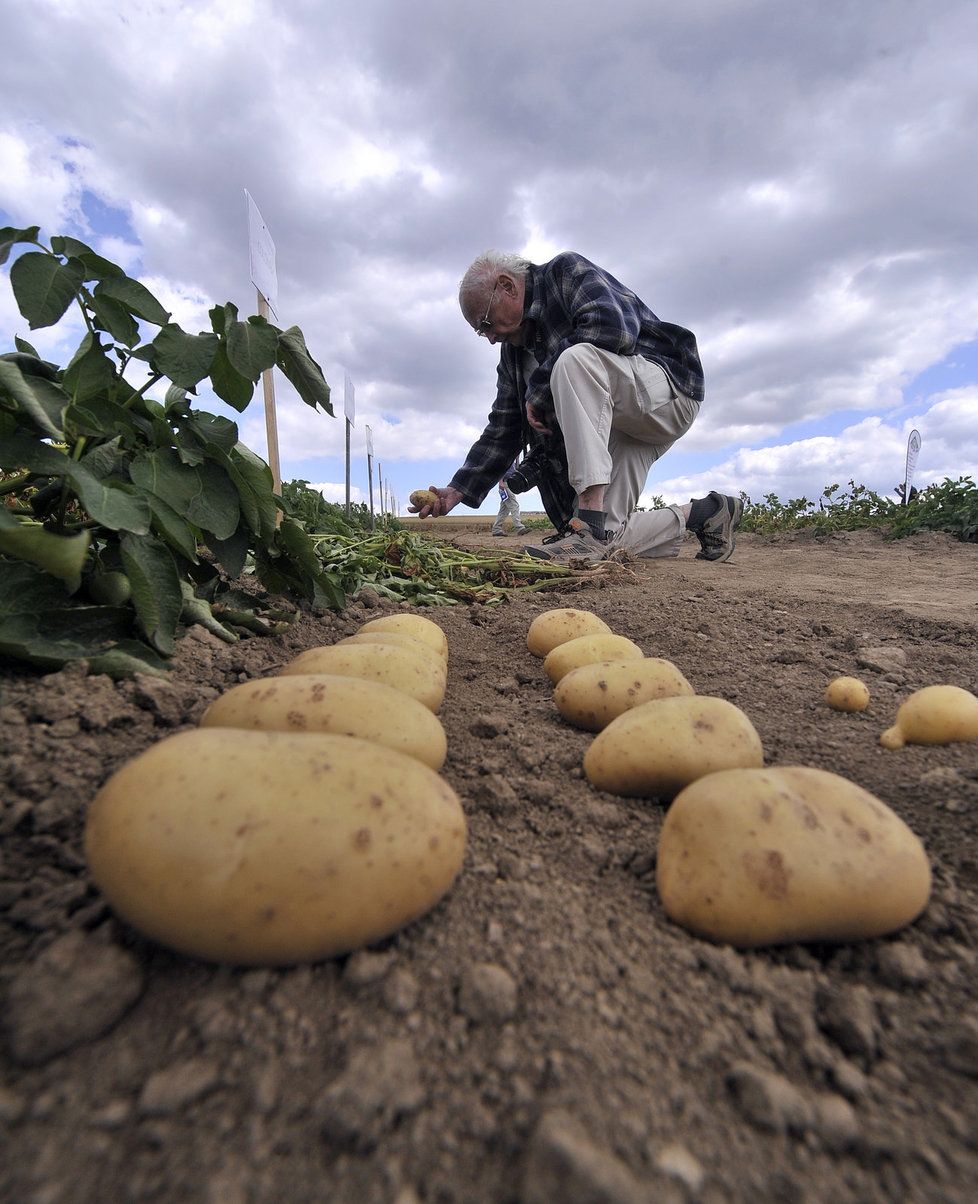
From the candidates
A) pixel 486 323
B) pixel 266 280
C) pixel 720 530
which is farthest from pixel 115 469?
pixel 720 530

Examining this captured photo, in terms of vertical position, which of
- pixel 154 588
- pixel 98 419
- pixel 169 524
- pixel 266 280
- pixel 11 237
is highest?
pixel 266 280

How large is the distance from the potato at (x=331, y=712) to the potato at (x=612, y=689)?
0.50 m

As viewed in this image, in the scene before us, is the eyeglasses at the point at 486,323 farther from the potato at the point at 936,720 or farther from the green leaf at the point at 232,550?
the potato at the point at 936,720

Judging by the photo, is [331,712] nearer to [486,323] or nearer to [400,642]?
[400,642]

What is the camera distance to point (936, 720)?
1.42 metres

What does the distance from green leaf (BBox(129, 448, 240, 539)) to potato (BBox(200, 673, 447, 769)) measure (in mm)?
646

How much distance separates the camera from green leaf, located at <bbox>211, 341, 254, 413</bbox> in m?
1.75

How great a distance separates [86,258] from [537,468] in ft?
13.5

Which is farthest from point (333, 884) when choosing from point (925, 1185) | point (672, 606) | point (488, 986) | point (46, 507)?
point (672, 606)

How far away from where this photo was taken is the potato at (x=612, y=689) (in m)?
1.54

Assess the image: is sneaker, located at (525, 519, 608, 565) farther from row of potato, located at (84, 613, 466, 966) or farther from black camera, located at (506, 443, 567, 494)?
row of potato, located at (84, 613, 466, 966)

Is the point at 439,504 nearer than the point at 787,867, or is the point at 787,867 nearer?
the point at 787,867

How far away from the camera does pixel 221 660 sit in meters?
1.67

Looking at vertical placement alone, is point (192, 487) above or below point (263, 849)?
above
